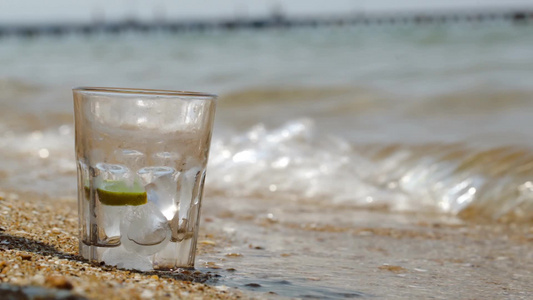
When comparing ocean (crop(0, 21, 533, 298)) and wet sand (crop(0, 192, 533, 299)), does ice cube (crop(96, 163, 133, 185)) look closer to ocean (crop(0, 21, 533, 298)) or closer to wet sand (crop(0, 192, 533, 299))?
wet sand (crop(0, 192, 533, 299))

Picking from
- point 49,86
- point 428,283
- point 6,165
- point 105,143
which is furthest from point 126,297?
point 49,86

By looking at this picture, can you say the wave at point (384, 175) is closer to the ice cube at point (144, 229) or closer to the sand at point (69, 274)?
the sand at point (69, 274)

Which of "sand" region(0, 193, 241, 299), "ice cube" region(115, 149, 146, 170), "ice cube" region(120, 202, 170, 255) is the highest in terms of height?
"ice cube" region(115, 149, 146, 170)

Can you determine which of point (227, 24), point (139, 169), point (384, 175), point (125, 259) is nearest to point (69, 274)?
point (125, 259)

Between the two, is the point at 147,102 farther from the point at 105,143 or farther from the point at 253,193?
the point at 253,193

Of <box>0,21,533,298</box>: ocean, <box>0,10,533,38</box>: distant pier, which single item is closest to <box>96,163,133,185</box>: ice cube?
<box>0,21,533,298</box>: ocean

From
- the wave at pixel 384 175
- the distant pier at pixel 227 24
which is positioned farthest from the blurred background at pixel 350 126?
the distant pier at pixel 227 24
